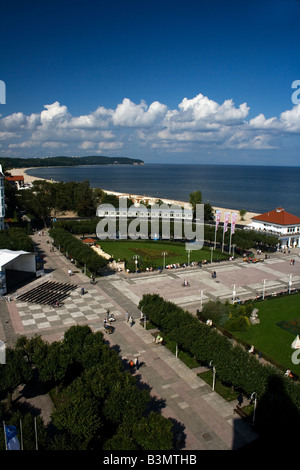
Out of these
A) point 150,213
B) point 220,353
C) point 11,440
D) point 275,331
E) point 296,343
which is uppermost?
point 150,213

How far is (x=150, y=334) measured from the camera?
29406 mm

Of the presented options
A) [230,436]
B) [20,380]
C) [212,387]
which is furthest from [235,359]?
[20,380]

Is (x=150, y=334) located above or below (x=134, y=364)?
below

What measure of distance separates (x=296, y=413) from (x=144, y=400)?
735cm

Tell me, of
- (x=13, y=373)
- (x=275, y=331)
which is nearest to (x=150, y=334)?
(x=275, y=331)

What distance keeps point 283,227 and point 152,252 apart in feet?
78.4

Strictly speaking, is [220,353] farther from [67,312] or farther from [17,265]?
[17,265]

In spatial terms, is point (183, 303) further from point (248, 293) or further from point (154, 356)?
point (154, 356)

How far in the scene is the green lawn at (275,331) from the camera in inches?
1038

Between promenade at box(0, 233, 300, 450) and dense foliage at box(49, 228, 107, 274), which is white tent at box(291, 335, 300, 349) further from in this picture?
dense foliage at box(49, 228, 107, 274)

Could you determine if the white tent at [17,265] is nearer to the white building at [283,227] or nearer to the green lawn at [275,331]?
the green lawn at [275,331]

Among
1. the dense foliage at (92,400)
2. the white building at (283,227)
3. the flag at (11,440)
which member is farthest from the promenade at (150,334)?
the flag at (11,440)
